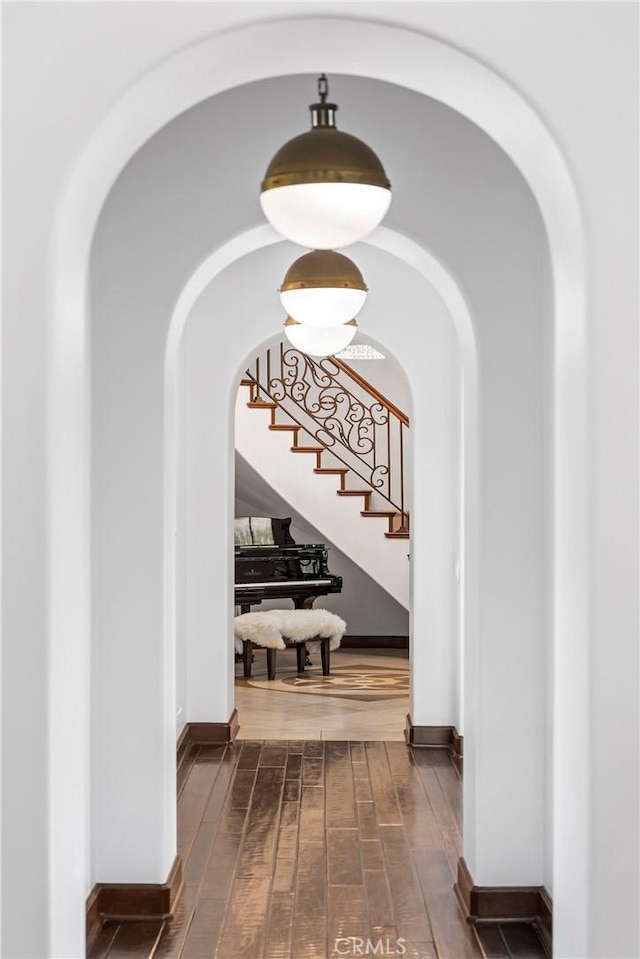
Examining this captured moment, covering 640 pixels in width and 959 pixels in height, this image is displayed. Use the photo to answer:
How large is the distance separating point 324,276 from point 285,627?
21.7 feet

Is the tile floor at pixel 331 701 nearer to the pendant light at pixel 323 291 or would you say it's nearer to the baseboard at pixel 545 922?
the baseboard at pixel 545 922

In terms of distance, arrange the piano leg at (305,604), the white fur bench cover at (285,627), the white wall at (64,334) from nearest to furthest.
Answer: the white wall at (64,334) → the white fur bench cover at (285,627) → the piano leg at (305,604)

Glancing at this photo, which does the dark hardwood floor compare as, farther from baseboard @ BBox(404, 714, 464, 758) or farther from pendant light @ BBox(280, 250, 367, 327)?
pendant light @ BBox(280, 250, 367, 327)

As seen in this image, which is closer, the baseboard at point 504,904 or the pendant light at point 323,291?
the baseboard at point 504,904

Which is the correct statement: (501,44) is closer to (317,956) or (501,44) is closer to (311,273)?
(311,273)

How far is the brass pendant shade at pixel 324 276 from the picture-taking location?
4953 mm

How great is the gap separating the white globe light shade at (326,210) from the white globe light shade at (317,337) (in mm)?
3239

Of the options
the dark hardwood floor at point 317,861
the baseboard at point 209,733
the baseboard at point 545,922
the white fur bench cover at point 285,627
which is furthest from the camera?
the white fur bench cover at point 285,627

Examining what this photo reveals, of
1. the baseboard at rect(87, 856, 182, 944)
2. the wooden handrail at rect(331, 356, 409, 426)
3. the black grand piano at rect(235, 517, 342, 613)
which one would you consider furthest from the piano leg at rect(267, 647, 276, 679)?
the baseboard at rect(87, 856, 182, 944)

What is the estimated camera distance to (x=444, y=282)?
16.2 ft

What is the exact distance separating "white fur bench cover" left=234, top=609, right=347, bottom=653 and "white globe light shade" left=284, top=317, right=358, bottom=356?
15.9ft

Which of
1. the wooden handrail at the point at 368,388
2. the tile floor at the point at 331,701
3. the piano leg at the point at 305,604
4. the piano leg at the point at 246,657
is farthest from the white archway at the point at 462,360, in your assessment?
the wooden handrail at the point at 368,388

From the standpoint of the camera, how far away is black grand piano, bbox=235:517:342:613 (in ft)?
38.5

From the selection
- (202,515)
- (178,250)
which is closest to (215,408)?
(202,515)
